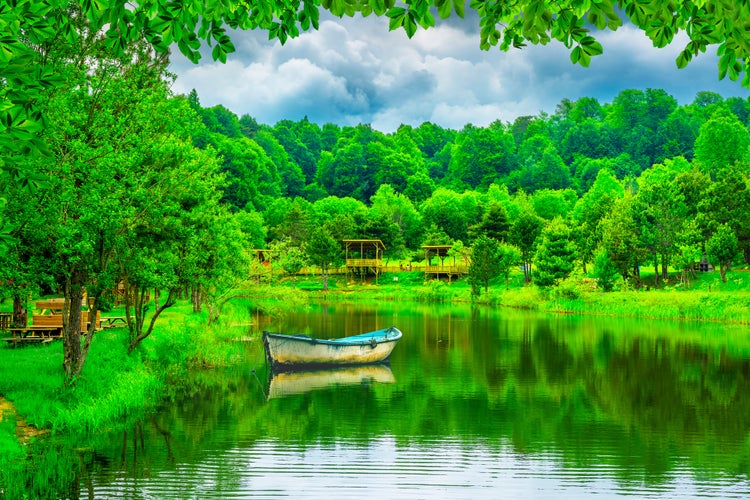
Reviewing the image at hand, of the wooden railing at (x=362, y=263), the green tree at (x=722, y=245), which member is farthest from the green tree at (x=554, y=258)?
the wooden railing at (x=362, y=263)

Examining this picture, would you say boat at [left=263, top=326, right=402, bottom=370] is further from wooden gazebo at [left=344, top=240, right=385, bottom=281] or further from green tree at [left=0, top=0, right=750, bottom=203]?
wooden gazebo at [left=344, top=240, right=385, bottom=281]

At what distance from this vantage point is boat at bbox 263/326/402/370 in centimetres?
2411

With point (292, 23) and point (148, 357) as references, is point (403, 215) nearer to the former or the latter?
point (148, 357)

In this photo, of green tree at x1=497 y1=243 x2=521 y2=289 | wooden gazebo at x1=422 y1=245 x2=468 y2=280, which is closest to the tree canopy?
green tree at x1=497 y1=243 x2=521 y2=289

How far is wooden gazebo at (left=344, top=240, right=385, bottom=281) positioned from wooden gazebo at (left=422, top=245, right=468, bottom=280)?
5.39 meters

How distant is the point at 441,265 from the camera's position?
69438 mm

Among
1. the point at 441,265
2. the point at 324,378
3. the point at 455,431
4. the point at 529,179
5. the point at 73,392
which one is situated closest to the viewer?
the point at 73,392

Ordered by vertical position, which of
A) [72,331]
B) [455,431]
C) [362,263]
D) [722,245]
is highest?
[722,245]

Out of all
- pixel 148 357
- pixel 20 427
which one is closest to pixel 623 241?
pixel 148 357

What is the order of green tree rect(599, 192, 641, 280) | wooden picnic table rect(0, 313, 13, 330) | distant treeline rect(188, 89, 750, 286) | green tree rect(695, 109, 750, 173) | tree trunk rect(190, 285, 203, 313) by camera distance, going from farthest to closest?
1. green tree rect(695, 109, 750, 173)
2. distant treeline rect(188, 89, 750, 286)
3. green tree rect(599, 192, 641, 280)
4. tree trunk rect(190, 285, 203, 313)
5. wooden picnic table rect(0, 313, 13, 330)

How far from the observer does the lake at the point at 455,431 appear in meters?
12.4

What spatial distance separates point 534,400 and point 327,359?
859 centimetres

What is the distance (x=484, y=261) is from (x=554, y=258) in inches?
363

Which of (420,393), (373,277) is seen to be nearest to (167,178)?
(420,393)
